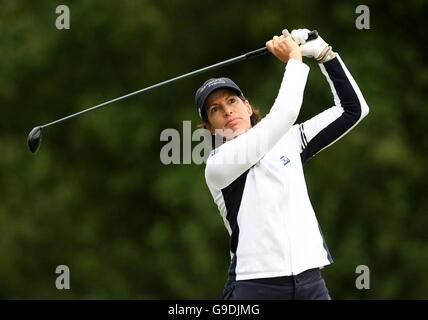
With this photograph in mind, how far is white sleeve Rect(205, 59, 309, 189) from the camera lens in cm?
464

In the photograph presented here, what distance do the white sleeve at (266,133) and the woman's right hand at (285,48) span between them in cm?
7

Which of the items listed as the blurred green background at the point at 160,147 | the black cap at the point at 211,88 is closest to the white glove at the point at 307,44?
the black cap at the point at 211,88

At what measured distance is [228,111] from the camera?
16.3ft

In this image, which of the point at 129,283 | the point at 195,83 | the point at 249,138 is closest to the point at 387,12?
the point at 195,83

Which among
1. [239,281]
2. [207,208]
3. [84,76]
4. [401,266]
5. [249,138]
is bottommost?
[239,281]

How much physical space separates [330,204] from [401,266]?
92 centimetres

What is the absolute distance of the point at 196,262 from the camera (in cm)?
1265

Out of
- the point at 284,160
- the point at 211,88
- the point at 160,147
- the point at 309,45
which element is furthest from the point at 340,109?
the point at 160,147

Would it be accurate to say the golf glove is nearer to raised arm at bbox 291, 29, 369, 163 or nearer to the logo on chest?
raised arm at bbox 291, 29, 369, 163

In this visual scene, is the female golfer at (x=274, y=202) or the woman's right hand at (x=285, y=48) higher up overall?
the woman's right hand at (x=285, y=48)

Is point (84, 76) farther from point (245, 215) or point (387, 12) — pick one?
point (245, 215)

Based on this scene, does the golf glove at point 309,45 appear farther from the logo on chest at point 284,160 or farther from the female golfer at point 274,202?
the logo on chest at point 284,160

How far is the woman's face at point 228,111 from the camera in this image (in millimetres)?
4953

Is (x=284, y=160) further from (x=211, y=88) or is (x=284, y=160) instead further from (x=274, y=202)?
(x=211, y=88)
